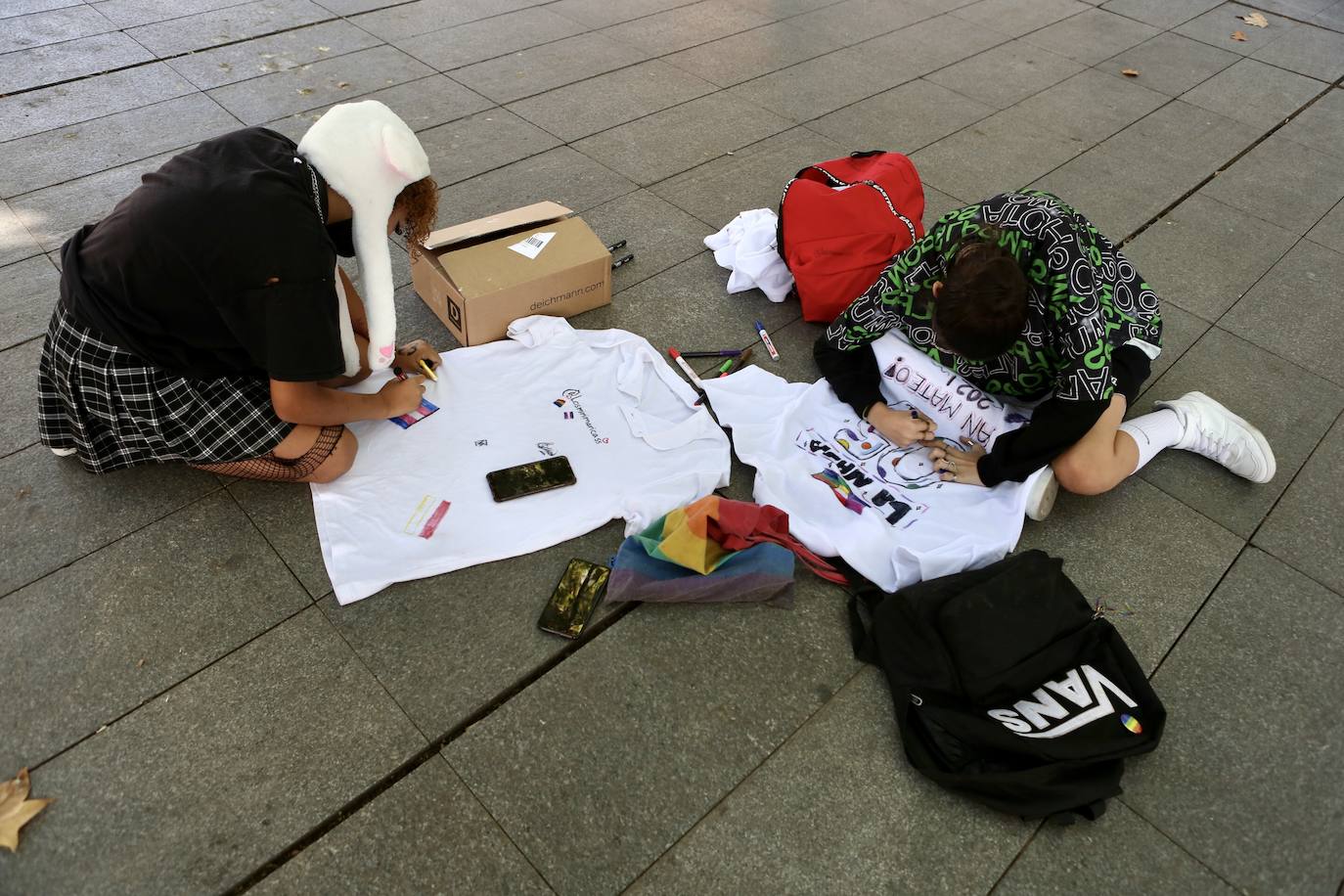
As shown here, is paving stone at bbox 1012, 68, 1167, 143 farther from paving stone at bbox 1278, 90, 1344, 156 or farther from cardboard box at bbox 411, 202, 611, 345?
cardboard box at bbox 411, 202, 611, 345

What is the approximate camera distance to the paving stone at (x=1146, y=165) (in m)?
3.98

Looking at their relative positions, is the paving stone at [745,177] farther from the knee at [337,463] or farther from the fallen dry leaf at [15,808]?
the fallen dry leaf at [15,808]

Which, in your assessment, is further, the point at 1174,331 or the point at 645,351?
the point at 1174,331

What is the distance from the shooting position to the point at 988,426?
101 inches

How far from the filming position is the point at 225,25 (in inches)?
194

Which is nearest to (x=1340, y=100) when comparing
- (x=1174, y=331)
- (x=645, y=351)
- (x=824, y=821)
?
(x=1174, y=331)

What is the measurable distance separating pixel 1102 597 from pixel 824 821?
109 cm

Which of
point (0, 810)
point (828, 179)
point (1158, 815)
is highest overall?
point (828, 179)

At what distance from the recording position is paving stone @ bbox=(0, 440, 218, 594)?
218cm

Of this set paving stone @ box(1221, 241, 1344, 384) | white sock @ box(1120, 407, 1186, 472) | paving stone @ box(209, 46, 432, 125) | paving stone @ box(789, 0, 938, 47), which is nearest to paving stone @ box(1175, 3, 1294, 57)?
paving stone @ box(789, 0, 938, 47)

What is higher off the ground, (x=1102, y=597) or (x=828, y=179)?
(x=828, y=179)

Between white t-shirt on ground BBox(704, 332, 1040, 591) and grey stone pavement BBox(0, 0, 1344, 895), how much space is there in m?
0.16

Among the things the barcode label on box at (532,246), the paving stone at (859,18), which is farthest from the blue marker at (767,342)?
the paving stone at (859,18)

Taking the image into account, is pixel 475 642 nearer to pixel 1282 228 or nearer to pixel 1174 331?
pixel 1174 331
